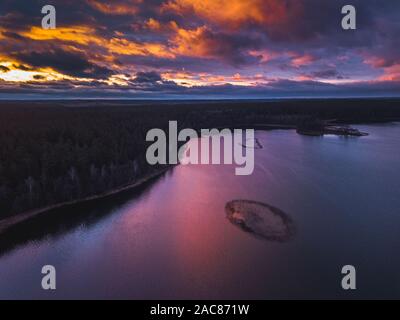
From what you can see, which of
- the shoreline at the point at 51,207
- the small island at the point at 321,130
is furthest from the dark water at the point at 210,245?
the small island at the point at 321,130

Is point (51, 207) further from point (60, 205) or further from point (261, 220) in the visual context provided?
point (261, 220)

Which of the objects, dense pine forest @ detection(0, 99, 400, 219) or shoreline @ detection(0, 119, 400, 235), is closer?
shoreline @ detection(0, 119, 400, 235)

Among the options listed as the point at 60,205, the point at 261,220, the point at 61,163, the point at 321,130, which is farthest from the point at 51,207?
the point at 321,130

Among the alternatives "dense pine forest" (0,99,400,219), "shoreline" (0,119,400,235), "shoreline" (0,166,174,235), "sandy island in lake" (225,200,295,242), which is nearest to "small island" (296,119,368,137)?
"shoreline" (0,119,400,235)

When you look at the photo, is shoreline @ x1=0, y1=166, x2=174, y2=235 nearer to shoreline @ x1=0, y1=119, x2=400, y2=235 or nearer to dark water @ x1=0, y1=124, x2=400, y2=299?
shoreline @ x1=0, y1=119, x2=400, y2=235
